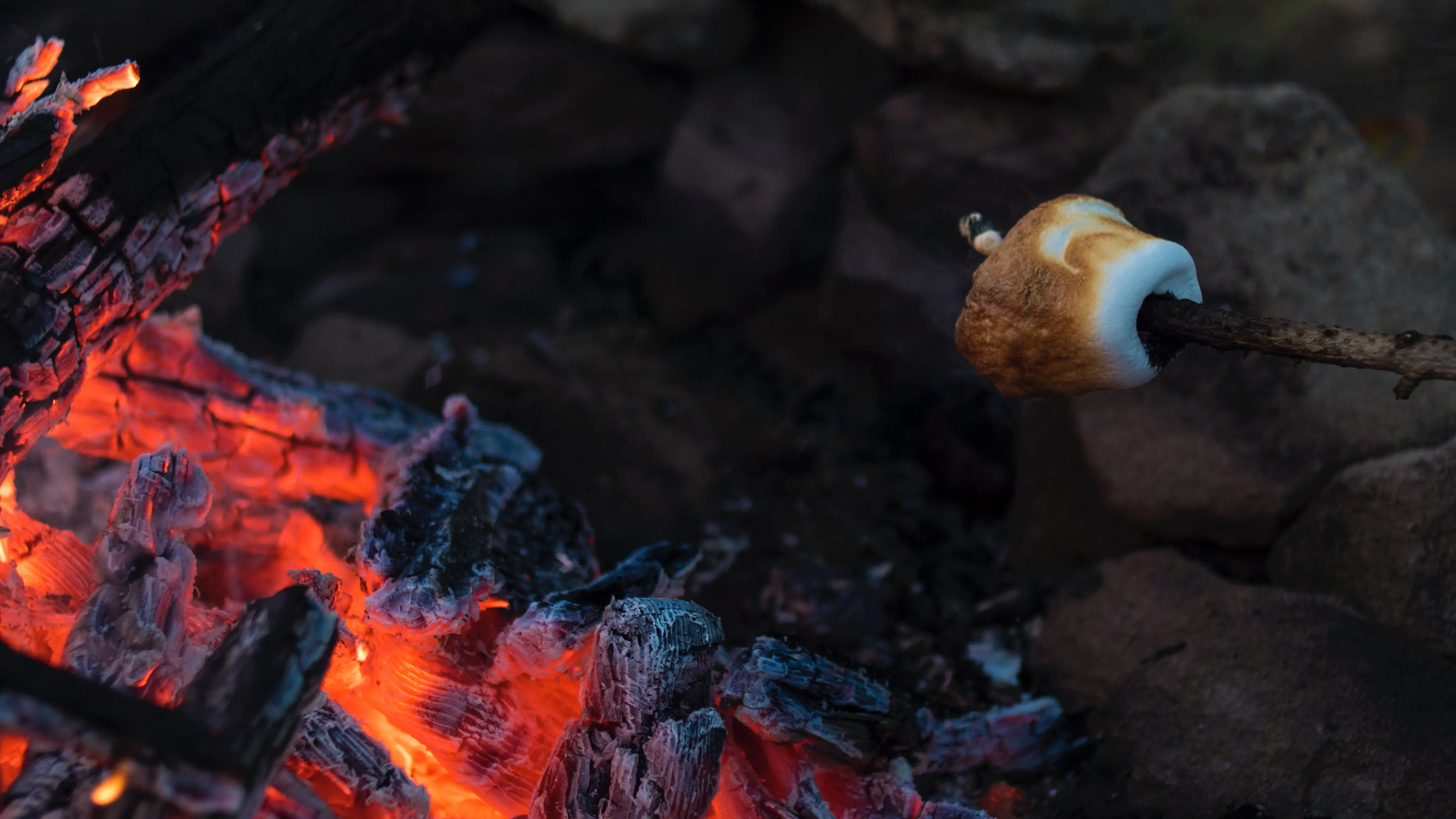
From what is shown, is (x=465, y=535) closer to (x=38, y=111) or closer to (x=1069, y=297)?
(x=38, y=111)

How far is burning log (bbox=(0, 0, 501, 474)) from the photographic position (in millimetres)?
1430

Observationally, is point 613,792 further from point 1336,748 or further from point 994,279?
point 1336,748

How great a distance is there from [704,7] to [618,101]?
53 cm

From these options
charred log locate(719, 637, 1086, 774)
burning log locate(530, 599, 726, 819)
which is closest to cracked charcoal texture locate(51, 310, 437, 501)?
burning log locate(530, 599, 726, 819)

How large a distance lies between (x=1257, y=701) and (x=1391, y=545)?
0.41m

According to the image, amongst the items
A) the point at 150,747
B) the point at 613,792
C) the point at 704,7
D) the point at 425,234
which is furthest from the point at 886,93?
the point at 150,747

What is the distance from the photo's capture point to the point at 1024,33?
2.62m

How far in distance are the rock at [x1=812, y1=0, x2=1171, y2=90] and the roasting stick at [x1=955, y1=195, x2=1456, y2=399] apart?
144 cm

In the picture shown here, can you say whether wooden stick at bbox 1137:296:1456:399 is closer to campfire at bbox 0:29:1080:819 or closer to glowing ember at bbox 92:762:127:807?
campfire at bbox 0:29:1080:819

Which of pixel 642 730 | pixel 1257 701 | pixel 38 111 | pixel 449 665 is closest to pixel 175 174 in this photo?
pixel 38 111

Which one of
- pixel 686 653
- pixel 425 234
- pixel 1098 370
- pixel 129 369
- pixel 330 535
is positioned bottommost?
pixel 425 234

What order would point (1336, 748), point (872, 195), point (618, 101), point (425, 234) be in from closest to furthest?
point (1336, 748), point (872, 195), point (618, 101), point (425, 234)

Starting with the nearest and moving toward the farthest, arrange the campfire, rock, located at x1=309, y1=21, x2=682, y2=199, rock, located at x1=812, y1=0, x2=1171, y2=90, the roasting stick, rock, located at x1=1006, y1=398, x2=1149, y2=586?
1. the campfire
2. the roasting stick
3. rock, located at x1=1006, y1=398, x2=1149, y2=586
4. rock, located at x1=812, y1=0, x2=1171, y2=90
5. rock, located at x1=309, y1=21, x2=682, y2=199

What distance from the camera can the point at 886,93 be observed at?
3.14 m
